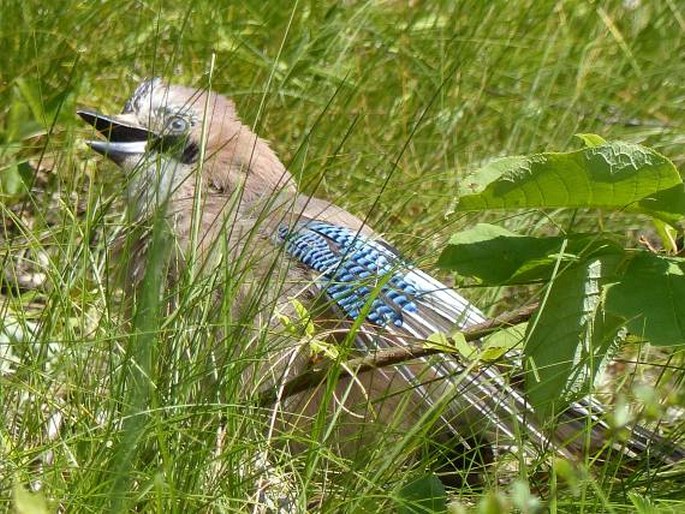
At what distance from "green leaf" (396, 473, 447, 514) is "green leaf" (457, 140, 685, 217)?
0.52 meters

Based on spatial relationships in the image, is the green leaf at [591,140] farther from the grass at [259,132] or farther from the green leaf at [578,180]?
the grass at [259,132]

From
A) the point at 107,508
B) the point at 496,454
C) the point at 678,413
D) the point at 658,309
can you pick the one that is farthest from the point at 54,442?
→ the point at 678,413

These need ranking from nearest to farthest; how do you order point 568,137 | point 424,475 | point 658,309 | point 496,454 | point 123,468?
point 123,468
point 658,309
point 424,475
point 496,454
point 568,137

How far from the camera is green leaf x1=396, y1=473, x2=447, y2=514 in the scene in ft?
8.37

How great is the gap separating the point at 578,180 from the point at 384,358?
65 centimetres

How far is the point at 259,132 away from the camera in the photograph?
3.80 m

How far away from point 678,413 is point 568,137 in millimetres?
1395

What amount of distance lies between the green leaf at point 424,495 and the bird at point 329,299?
10 centimetres

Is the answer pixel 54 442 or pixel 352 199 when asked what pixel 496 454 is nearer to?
pixel 54 442

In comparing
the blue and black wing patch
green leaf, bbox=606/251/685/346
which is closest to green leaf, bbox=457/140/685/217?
green leaf, bbox=606/251/685/346

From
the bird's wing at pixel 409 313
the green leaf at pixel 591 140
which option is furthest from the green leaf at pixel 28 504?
the green leaf at pixel 591 140

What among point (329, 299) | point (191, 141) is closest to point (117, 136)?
point (191, 141)

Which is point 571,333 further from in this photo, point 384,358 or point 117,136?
point 117,136

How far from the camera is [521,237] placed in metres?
2.66
